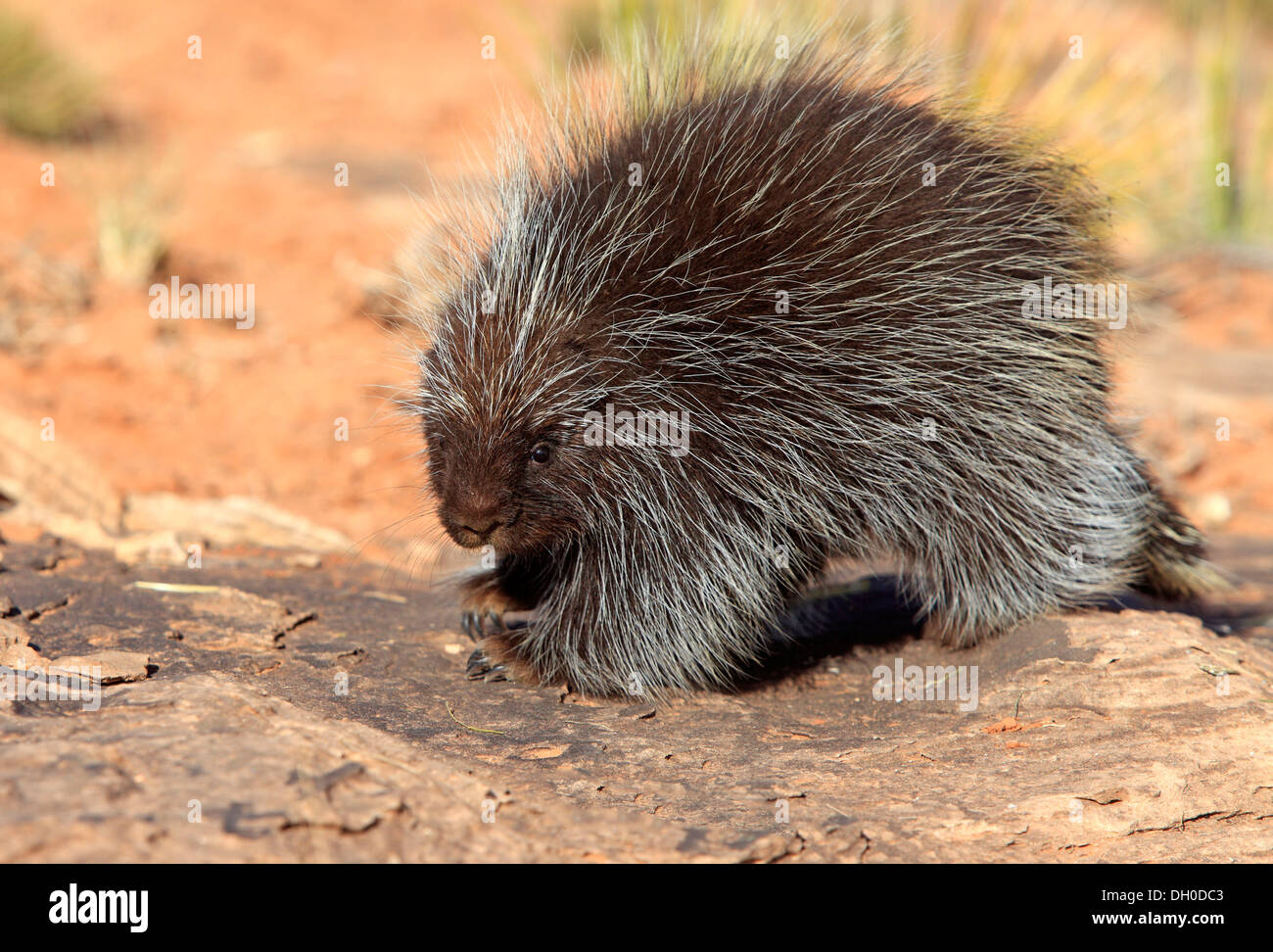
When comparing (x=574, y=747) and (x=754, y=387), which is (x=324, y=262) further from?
(x=574, y=747)

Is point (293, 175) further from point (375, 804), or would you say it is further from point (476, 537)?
point (375, 804)

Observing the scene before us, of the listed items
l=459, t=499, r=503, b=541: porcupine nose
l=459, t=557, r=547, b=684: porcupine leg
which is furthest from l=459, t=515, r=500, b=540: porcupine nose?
l=459, t=557, r=547, b=684: porcupine leg

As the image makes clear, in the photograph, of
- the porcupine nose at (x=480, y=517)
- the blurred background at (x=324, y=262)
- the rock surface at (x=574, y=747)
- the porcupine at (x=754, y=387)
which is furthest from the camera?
the blurred background at (x=324, y=262)

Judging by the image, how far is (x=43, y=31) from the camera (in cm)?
1584

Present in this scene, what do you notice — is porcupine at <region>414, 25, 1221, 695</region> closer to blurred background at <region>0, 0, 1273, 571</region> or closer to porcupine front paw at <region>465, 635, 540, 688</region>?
porcupine front paw at <region>465, 635, 540, 688</region>

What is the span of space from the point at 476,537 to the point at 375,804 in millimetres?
1334

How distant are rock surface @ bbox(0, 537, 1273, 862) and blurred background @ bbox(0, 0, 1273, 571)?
80 cm

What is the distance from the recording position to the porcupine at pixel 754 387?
13.9 feet

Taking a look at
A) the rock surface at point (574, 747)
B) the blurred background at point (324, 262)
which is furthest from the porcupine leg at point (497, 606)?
the blurred background at point (324, 262)

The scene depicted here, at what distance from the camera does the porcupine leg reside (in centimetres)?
450

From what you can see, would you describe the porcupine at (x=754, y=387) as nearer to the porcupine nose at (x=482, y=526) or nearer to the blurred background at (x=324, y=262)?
the porcupine nose at (x=482, y=526)

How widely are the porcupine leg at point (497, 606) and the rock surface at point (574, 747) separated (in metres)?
0.13

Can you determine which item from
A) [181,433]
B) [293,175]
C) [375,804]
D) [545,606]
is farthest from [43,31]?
[375,804]
